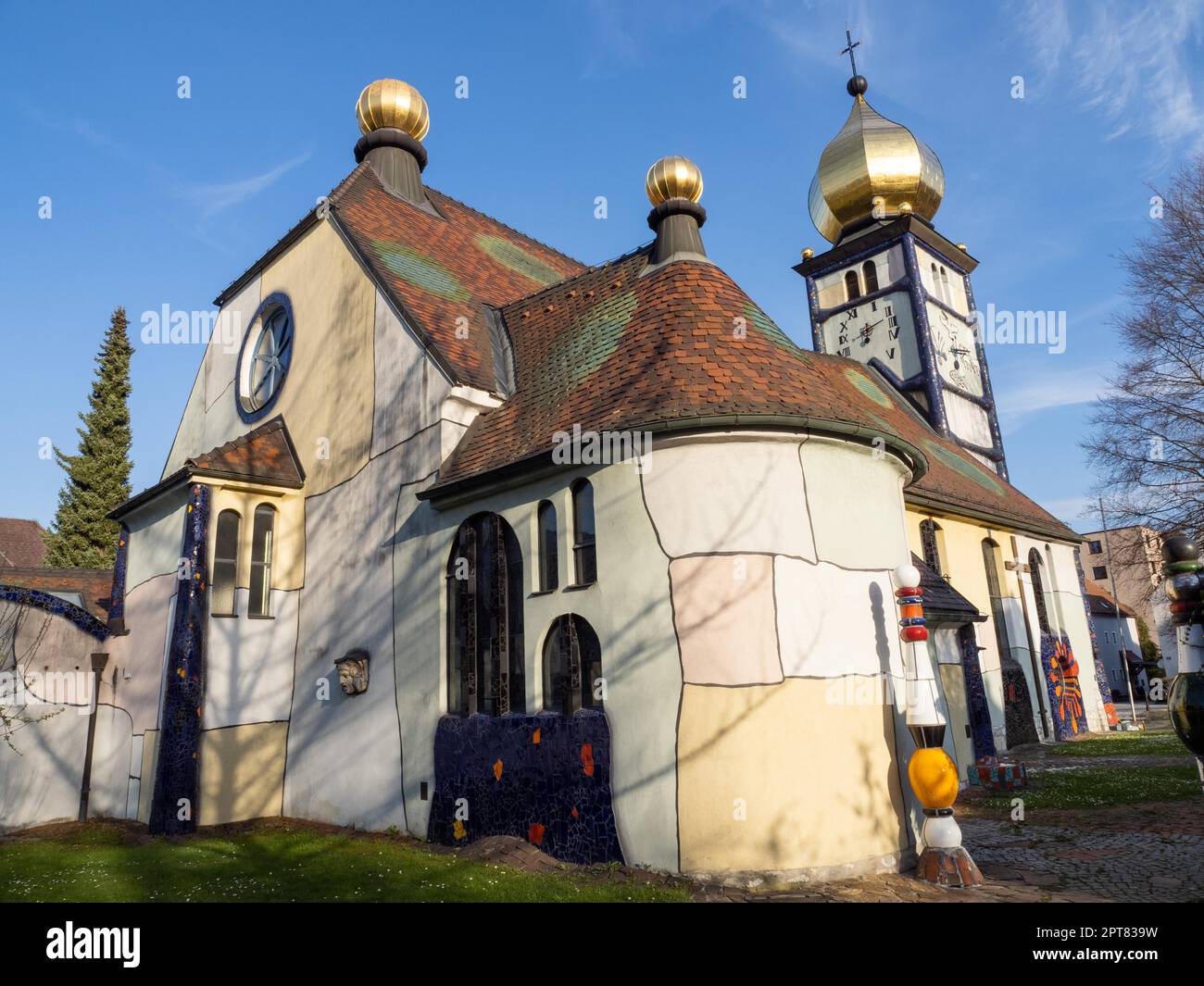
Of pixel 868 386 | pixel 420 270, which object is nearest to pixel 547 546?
pixel 420 270

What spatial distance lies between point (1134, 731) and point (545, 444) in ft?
68.1

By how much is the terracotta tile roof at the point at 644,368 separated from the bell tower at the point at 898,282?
54.1ft

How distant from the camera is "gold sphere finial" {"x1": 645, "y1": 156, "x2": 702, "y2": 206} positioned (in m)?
11.6

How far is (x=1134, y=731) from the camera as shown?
874 inches

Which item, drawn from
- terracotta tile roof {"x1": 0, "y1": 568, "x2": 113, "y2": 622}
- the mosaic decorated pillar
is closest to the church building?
the mosaic decorated pillar

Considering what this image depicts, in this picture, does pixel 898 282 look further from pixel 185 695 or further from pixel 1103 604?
pixel 1103 604

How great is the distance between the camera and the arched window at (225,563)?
12852 millimetres

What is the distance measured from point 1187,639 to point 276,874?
8450 mm

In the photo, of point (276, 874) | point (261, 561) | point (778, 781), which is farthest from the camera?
point (261, 561)

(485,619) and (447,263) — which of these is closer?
(485,619)

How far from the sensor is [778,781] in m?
7.80
